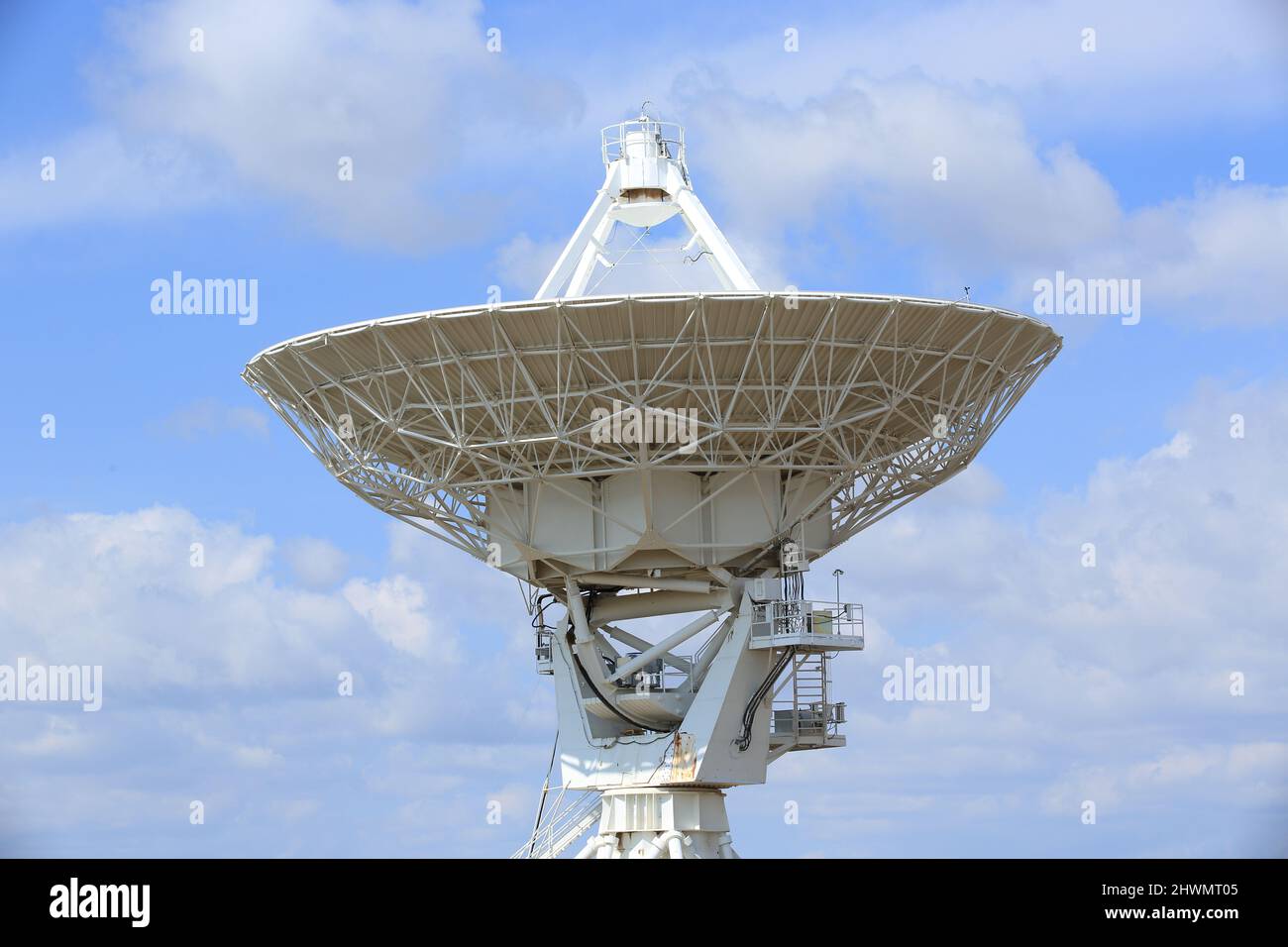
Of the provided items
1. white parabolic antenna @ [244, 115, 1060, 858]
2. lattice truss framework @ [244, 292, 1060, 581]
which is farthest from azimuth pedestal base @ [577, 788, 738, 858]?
lattice truss framework @ [244, 292, 1060, 581]

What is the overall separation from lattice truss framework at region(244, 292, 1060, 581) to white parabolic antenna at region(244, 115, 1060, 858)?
Result: 0.06 metres

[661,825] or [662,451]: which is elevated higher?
[662,451]

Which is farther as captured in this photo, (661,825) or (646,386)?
(661,825)

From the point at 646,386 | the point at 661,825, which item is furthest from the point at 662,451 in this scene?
the point at 661,825

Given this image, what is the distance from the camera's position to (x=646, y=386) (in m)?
44.2

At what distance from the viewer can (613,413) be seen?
4494 cm

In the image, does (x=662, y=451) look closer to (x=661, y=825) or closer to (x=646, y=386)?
(x=646, y=386)

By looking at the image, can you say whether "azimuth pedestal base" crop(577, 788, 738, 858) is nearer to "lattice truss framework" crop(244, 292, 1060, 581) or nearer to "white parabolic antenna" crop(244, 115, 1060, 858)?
"white parabolic antenna" crop(244, 115, 1060, 858)

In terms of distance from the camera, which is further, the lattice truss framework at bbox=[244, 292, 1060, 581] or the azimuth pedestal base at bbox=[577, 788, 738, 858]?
the azimuth pedestal base at bbox=[577, 788, 738, 858]

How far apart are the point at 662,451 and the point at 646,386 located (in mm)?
2309

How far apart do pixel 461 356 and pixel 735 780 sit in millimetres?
11843

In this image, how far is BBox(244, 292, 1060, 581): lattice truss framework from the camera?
43531 mm
